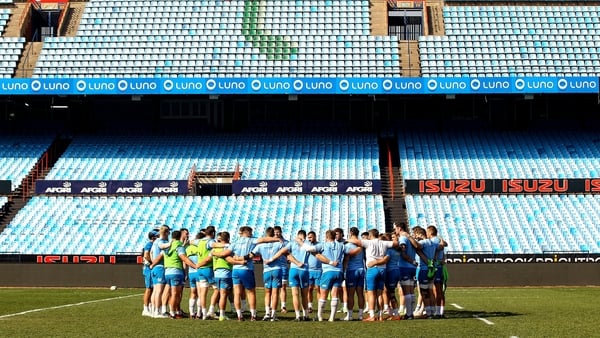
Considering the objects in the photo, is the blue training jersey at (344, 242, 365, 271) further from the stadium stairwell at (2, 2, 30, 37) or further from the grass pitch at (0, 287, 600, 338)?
the stadium stairwell at (2, 2, 30, 37)

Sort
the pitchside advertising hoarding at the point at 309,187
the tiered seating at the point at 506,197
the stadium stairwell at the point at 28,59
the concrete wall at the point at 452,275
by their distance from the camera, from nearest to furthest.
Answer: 1. the concrete wall at the point at 452,275
2. the tiered seating at the point at 506,197
3. the pitchside advertising hoarding at the point at 309,187
4. the stadium stairwell at the point at 28,59

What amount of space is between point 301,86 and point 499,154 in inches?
373

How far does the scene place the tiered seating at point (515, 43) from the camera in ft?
147

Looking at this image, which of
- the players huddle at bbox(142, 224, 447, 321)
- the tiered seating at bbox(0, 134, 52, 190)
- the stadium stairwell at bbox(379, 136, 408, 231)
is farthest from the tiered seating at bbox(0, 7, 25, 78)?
the players huddle at bbox(142, 224, 447, 321)

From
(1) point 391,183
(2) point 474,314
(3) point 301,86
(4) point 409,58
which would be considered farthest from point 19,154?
(2) point 474,314

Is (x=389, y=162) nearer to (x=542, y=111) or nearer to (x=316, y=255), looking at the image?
(x=542, y=111)

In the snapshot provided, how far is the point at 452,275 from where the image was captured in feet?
108

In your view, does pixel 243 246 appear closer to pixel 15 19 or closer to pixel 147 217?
pixel 147 217

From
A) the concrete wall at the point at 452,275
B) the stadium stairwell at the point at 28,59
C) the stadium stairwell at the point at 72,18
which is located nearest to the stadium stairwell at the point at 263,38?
the stadium stairwell at the point at 72,18

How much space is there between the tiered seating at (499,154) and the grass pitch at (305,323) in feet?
52.7

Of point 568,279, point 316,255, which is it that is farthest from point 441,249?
point 568,279

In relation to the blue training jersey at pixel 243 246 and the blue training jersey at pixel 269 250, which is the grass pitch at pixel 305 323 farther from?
the blue training jersey at pixel 243 246

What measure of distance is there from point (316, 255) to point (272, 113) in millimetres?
28038

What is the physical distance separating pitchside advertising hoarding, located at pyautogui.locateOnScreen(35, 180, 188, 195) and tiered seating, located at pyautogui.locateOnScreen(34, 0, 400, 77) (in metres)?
6.47
